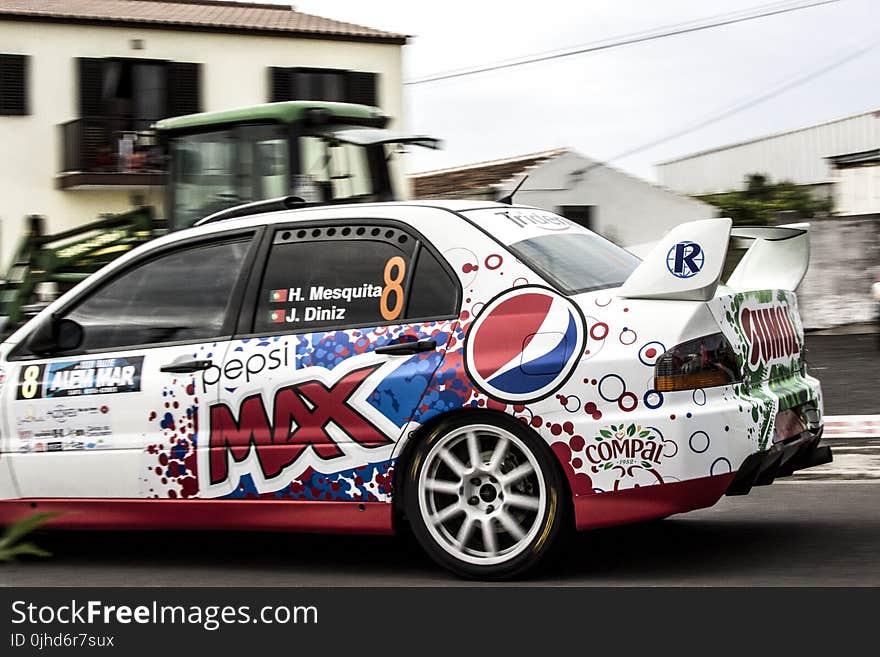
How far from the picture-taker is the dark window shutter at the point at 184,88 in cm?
2662

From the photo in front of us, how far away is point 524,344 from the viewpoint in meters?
5.47

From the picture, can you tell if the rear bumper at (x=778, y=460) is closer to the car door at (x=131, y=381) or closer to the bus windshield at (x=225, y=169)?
the car door at (x=131, y=381)

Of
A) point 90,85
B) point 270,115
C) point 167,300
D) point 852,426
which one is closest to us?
point 167,300

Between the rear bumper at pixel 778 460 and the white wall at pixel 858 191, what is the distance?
2971 cm

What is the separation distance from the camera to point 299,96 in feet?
89.7

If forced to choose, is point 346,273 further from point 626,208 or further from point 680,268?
point 626,208

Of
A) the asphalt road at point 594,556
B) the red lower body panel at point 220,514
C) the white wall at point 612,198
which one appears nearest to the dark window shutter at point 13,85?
the white wall at point 612,198

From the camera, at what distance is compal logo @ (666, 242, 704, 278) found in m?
5.42

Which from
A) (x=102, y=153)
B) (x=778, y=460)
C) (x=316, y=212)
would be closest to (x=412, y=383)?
(x=316, y=212)

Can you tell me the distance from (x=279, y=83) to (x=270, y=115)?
14.7 m

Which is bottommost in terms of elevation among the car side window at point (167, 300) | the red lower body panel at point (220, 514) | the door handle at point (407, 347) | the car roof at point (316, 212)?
the red lower body panel at point (220, 514)

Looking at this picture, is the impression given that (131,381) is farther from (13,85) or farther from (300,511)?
(13,85)
